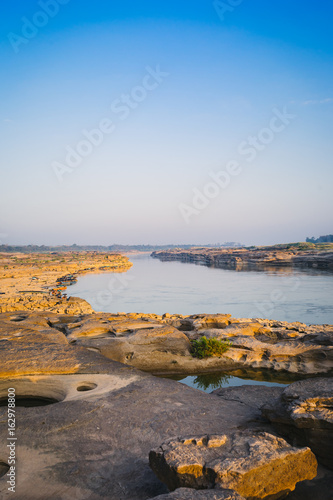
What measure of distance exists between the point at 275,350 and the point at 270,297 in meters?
24.0

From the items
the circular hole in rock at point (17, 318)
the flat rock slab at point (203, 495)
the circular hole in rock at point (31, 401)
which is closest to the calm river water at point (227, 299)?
the circular hole in rock at point (17, 318)

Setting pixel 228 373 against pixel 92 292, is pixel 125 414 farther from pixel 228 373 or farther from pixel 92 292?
pixel 92 292

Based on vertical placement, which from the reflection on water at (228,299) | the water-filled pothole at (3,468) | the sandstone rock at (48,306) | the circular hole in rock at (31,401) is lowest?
the reflection on water at (228,299)

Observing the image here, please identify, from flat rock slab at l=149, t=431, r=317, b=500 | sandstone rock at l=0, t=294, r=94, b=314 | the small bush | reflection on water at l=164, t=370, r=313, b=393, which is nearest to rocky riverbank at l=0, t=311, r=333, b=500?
flat rock slab at l=149, t=431, r=317, b=500

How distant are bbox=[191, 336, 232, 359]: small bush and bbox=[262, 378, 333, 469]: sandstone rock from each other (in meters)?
7.64

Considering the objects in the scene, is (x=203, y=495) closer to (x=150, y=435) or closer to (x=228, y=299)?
(x=150, y=435)

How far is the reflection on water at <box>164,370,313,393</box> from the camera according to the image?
1297cm

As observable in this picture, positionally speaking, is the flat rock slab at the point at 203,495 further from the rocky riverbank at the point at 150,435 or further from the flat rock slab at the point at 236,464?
the flat rock slab at the point at 236,464

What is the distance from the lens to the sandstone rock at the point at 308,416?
219 inches

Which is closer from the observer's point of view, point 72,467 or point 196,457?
point 196,457

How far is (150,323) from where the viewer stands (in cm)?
1844

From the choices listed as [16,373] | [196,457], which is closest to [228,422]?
[196,457]

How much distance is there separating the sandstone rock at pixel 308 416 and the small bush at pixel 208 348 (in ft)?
25.1

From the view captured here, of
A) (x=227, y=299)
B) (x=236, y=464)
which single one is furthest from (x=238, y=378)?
(x=227, y=299)
